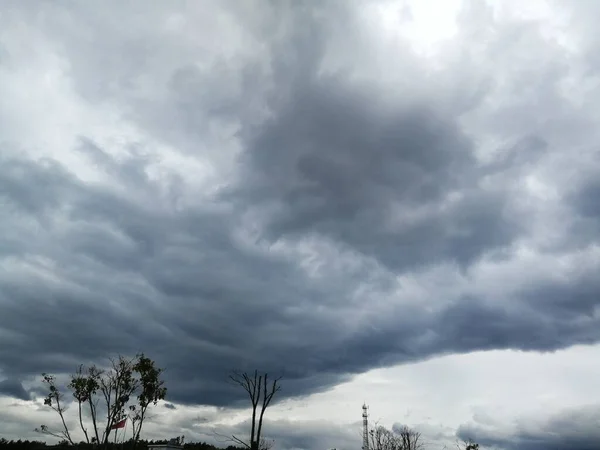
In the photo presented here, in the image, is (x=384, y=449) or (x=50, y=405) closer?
(x=50, y=405)

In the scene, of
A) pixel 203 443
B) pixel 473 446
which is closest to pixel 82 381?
pixel 203 443

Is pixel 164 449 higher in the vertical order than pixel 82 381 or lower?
lower

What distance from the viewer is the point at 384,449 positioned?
88000 millimetres

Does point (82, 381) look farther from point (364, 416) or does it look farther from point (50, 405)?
point (364, 416)

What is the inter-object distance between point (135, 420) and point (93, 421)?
16.7ft

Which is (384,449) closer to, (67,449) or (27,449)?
(67,449)

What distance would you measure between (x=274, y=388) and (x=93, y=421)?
17522mm

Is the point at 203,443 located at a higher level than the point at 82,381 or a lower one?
lower

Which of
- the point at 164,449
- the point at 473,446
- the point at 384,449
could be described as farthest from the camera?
the point at 384,449

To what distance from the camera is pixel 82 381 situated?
4691cm

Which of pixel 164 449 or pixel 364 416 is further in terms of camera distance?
pixel 364 416

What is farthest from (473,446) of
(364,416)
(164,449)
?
(164,449)

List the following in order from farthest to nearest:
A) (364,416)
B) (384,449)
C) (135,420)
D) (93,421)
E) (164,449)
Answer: (364,416) < (384,449) < (164,449) < (135,420) < (93,421)

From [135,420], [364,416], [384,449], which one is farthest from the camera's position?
[364,416]
